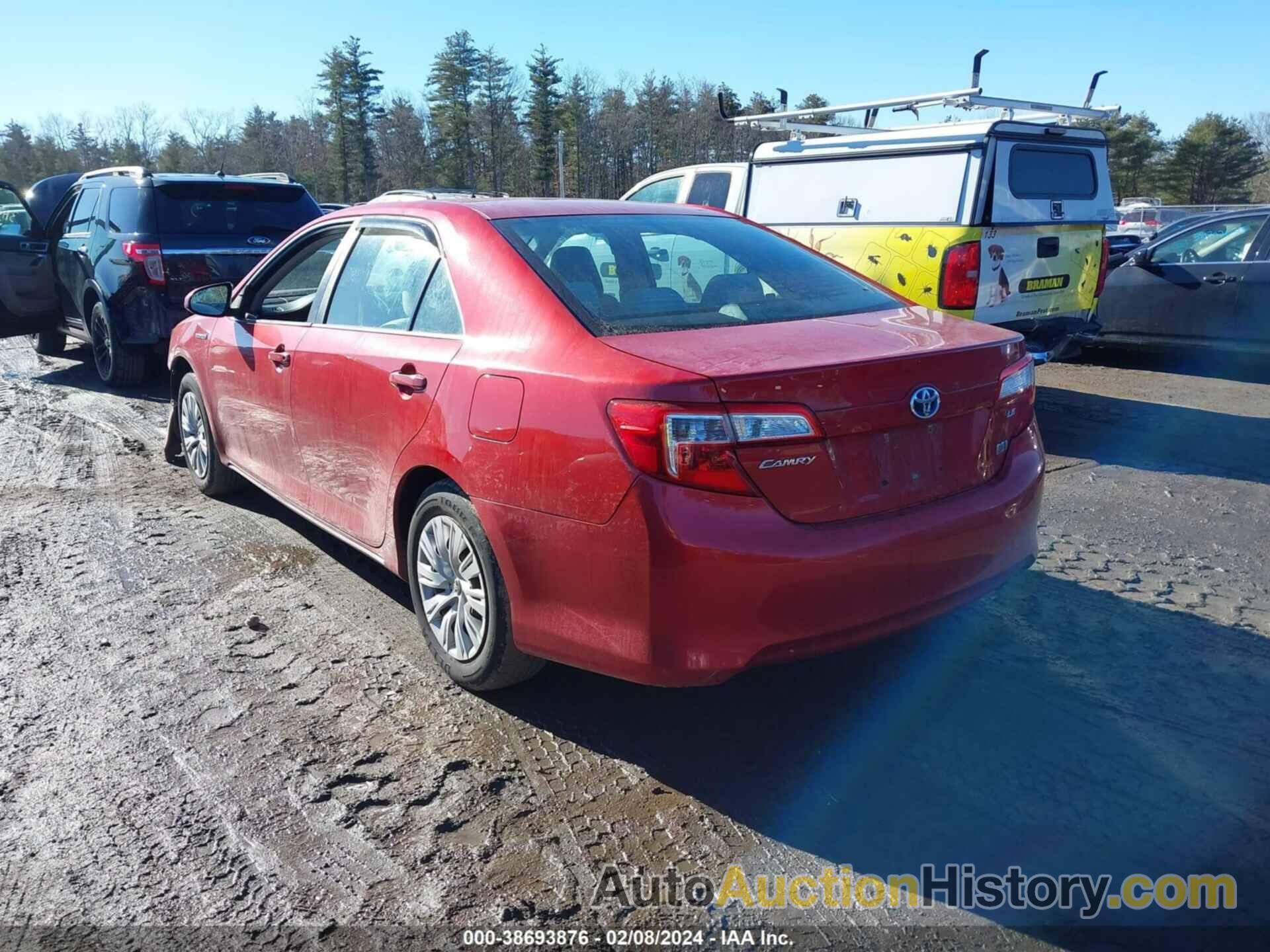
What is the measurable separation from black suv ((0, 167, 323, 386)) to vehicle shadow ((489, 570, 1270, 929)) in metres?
→ 6.66

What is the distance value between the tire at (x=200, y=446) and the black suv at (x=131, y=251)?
3.00 meters

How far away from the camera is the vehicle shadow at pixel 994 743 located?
259cm

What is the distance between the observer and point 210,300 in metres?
5.30

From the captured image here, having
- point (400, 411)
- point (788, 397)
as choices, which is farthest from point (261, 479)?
point (788, 397)

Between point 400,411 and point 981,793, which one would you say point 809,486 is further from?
point 400,411

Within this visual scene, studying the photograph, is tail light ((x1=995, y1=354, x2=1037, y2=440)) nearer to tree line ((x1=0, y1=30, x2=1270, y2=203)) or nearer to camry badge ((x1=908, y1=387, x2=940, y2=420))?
camry badge ((x1=908, y1=387, x2=940, y2=420))

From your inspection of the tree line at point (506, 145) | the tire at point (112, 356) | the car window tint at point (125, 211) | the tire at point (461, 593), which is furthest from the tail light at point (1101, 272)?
the tree line at point (506, 145)

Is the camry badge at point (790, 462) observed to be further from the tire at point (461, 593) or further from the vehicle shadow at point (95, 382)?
the vehicle shadow at point (95, 382)

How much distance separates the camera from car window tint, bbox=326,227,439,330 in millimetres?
3744

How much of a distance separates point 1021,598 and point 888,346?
5.63 feet

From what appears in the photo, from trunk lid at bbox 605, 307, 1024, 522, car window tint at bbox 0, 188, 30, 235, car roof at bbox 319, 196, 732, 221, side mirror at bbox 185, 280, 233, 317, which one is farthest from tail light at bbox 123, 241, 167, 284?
trunk lid at bbox 605, 307, 1024, 522

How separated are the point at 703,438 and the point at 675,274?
1.12 meters

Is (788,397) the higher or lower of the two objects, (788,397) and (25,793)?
the higher

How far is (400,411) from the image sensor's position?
139 inches
